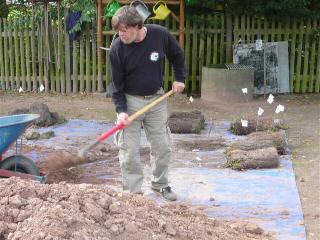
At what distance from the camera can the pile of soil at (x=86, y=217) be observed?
3.62 m

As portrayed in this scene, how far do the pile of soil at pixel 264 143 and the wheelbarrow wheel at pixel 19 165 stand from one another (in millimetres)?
2413

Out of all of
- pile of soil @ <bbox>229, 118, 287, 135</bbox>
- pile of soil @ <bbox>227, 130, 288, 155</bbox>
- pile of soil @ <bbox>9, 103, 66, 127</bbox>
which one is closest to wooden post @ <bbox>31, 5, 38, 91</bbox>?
pile of soil @ <bbox>9, 103, 66, 127</bbox>

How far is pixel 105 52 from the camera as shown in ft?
39.5

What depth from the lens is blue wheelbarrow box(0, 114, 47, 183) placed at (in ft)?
17.4

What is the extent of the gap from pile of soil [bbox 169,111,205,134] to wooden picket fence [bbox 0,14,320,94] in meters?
3.23

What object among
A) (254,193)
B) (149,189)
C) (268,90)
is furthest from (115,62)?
(268,90)

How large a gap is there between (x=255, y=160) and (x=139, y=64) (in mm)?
2011

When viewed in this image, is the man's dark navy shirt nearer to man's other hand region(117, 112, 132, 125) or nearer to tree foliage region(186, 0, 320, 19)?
man's other hand region(117, 112, 132, 125)

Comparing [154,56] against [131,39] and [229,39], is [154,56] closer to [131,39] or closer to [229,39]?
[131,39]

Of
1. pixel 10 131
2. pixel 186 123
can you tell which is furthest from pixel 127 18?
pixel 186 123

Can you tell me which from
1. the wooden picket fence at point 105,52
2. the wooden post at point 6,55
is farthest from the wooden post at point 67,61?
the wooden post at point 6,55

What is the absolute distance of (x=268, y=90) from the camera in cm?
1171

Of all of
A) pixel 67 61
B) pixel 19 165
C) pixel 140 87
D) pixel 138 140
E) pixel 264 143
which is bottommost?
pixel 264 143

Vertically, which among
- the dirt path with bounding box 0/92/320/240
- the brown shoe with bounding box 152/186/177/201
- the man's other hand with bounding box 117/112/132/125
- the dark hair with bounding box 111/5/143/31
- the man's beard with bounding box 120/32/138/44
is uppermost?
the dark hair with bounding box 111/5/143/31
